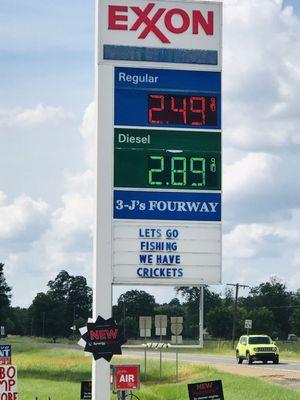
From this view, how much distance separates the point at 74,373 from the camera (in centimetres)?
5362

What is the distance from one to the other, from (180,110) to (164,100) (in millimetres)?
374

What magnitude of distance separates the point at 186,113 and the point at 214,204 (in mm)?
1878

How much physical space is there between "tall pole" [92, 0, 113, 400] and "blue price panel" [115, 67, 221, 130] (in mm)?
297

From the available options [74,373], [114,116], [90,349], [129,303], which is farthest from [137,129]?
[129,303]

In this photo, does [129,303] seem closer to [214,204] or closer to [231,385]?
[231,385]

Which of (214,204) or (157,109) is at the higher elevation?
(157,109)

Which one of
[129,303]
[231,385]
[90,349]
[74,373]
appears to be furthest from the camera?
[129,303]

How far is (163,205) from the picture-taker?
63.4 ft

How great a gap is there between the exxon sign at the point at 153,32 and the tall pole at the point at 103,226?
78cm

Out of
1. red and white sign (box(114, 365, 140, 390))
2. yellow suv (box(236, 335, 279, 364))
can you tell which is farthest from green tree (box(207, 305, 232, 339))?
red and white sign (box(114, 365, 140, 390))

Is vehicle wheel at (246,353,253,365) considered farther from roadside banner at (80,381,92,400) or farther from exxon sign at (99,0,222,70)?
exxon sign at (99,0,222,70)

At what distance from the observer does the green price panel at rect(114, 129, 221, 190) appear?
752 inches

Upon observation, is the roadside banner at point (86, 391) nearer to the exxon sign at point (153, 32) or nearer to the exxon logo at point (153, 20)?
the exxon sign at point (153, 32)

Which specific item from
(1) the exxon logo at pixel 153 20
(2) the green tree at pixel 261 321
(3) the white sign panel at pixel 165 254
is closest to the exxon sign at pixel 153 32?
(1) the exxon logo at pixel 153 20
